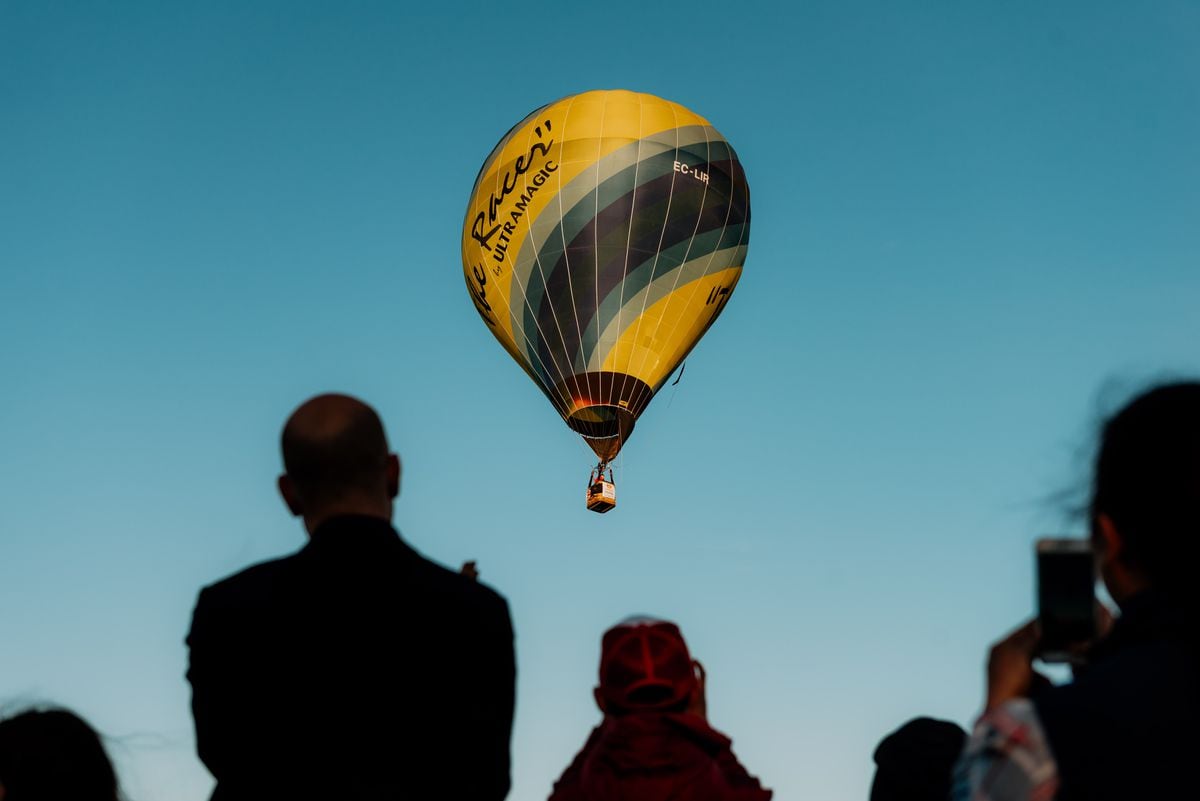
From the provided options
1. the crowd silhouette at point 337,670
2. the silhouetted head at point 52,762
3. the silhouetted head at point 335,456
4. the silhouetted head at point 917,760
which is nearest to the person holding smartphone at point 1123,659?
the crowd silhouette at point 337,670

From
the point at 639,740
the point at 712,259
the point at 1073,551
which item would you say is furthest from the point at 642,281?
the point at 1073,551

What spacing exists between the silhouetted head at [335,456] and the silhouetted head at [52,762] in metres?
0.75

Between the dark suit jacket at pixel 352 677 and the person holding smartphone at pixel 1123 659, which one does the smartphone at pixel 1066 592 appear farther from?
the dark suit jacket at pixel 352 677

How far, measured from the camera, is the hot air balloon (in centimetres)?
2734

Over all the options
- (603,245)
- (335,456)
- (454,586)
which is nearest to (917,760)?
(454,586)

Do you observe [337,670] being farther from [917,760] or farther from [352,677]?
[917,760]

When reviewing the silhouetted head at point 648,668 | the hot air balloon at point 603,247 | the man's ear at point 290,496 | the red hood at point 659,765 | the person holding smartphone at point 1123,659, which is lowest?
the red hood at point 659,765

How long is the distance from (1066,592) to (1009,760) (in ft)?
1.07

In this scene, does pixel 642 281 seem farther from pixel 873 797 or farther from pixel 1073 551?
pixel 1073 551

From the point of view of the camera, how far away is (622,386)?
91.7 feet

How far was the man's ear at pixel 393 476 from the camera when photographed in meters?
3.81

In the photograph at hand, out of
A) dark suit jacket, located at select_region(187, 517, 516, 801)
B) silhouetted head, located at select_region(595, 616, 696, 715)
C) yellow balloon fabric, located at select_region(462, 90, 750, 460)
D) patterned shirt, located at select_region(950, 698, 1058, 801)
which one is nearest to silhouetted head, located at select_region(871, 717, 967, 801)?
silhouetted head, located at select_region(595, 616, 696, 715)

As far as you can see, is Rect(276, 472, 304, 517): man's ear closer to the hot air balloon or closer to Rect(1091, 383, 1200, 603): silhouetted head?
Rect(1091, 383, 1200, 603): silhouetted head

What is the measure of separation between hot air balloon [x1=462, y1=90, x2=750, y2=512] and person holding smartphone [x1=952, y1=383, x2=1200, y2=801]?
81.9ft
